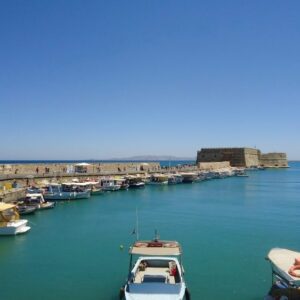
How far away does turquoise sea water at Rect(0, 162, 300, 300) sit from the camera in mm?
16438

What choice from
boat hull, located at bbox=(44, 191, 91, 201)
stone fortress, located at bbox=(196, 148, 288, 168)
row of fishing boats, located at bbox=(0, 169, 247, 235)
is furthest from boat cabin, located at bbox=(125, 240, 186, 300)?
stone fortress, located at bbox=(196, 148, 288, 168)

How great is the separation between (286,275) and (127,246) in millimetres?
12282

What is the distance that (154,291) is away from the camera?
13195 millimetres

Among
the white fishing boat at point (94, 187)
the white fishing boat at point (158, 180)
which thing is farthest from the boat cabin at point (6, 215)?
the white fishing boat at point (158, 180)

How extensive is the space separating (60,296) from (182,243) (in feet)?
34.5

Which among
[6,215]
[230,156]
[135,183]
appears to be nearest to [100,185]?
[135,183]

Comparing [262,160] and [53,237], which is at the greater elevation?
[262,160]

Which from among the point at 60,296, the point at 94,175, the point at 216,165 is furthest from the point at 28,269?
the point at 216,165

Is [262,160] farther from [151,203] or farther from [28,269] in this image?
[28,269]

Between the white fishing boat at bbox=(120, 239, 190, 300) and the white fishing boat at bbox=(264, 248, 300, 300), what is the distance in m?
3.21

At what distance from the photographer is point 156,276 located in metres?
14.8

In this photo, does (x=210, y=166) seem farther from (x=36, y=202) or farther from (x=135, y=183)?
(x=36, y=202)

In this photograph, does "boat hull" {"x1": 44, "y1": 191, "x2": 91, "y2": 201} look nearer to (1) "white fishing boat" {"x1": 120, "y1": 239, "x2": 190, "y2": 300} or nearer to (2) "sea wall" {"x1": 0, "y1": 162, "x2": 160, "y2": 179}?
(2) "sea wall" {"x1": 0, "y1": 162, "x2": 160, "y2": 179}

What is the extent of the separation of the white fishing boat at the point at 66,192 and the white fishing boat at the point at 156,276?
31429mm
